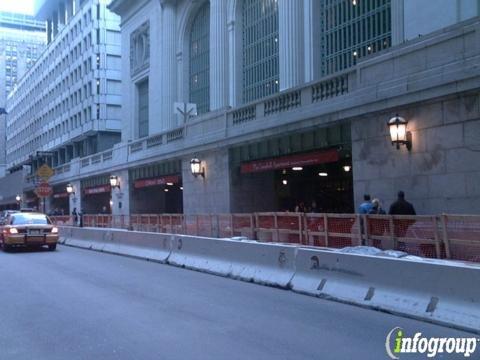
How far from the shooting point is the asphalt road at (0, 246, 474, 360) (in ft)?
21.5

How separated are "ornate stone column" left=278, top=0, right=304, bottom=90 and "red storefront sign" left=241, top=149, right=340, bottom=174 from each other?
425 centimetres

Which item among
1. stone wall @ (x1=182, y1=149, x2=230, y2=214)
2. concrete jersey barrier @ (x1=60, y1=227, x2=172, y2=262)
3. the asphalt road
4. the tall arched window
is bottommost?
the asphalt road

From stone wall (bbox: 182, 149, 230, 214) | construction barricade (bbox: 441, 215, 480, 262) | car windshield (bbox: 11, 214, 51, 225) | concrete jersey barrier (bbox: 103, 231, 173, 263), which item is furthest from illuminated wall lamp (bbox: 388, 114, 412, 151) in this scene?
car windshield (bbox: 11, 214, 51, 225)

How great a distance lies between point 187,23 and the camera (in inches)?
1367

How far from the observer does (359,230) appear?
1274 centimetres

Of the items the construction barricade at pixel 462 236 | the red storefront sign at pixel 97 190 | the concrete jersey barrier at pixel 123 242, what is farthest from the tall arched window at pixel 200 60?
the construction barricade at pixel 462 236

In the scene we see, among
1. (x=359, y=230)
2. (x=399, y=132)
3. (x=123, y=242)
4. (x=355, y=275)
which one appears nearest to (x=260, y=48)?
(x=123, y=242)

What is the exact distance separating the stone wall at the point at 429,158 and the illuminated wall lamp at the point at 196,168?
33.1 feet

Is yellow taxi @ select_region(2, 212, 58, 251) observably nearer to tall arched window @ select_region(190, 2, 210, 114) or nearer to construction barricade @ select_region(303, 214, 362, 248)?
construction barricade @ select_region(303, 214, 362, 248)

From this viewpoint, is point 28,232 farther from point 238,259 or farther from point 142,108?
point 142,108

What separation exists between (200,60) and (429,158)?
854 inches

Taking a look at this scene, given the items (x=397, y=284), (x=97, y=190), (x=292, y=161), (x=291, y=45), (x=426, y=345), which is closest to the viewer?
(x=426, y=345)

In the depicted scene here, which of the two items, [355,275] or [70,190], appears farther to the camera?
[70,190]

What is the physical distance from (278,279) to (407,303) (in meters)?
3.50
